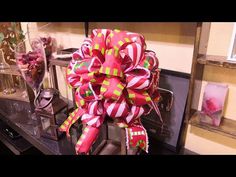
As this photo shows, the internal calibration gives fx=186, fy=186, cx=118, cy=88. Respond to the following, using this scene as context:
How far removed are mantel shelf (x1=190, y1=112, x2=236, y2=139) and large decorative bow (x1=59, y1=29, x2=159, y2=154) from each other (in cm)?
26

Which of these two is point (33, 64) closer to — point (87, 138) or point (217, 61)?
point (87, 138)

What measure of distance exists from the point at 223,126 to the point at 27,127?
0.97m

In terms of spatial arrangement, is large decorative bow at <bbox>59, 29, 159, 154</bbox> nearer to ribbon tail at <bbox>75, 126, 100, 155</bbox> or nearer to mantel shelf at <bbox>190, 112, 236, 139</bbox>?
ribbon tail at <bbox>75, 126, 100, 155</bbox>

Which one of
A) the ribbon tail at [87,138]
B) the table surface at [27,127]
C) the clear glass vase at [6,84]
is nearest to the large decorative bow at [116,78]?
the ribbon tail at [87,138]

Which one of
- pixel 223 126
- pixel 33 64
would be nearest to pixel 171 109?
pixel 223 126

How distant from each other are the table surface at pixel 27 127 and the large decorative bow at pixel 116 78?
35 cm

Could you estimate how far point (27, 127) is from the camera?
3.42 ft

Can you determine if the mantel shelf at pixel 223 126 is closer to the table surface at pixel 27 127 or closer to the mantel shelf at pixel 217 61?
the mantel shelf at pixel 217 61

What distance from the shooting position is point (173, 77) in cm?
79

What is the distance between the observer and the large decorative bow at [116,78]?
51cm

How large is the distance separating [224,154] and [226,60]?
1.36 feet

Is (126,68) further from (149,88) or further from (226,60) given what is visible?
(226,60)
